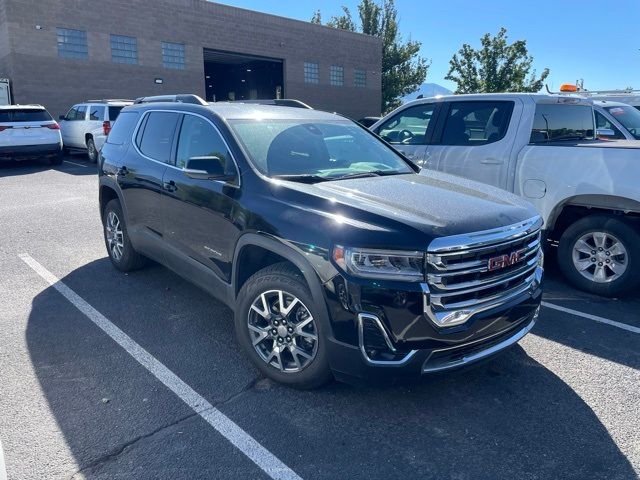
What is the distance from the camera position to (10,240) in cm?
708

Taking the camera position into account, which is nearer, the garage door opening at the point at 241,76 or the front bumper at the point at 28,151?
the front bumper at the point at 28,151

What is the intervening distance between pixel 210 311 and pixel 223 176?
149cm

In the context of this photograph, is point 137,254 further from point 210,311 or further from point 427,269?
point 427,269

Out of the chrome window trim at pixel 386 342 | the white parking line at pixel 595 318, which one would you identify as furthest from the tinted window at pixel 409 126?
the chrome window trim at pixel 386 342

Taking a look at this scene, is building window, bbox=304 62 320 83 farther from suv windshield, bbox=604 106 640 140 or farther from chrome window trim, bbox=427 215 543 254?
chrome window trim, bbox=427 215 543 254

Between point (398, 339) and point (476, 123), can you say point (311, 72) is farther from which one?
point (398, 339)

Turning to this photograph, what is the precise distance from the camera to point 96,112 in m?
15.5

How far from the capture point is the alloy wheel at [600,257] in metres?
4.96

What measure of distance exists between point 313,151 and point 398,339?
6.16 feet

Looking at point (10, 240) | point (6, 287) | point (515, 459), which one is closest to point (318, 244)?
point (515, 459)

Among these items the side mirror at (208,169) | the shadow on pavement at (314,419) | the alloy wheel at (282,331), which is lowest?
the shadow on pavement at (314,419)

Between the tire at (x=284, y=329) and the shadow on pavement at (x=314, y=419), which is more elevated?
the tire at (x=284, y=329)

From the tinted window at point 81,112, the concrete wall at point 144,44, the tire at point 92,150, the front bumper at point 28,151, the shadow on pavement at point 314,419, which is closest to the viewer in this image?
the shadow on pavement at point 314,419

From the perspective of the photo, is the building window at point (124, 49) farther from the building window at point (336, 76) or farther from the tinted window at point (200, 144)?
the tinted window at point (200, 144)
